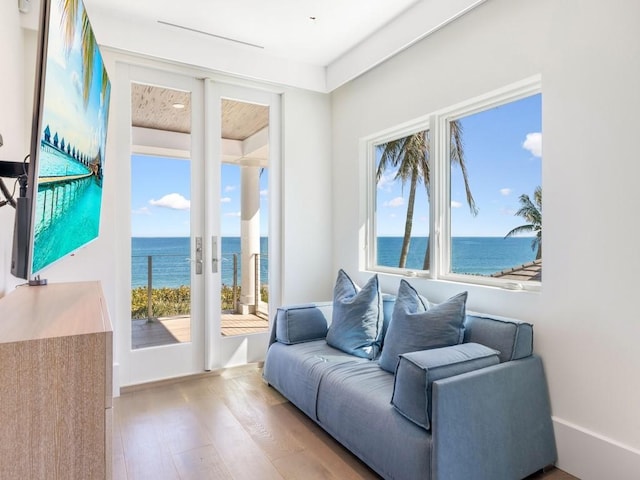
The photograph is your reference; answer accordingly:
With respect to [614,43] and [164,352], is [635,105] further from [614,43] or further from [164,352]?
[164,352]

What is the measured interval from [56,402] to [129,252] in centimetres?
243

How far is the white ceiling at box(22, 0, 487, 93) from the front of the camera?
2662mm

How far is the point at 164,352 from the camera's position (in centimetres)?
318

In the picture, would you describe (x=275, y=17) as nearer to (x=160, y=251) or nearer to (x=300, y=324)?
(x=160, y=251)

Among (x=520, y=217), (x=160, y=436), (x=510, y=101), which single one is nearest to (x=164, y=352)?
(x=160, y=436)

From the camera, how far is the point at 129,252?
3.07 m

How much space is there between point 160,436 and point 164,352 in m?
0.91

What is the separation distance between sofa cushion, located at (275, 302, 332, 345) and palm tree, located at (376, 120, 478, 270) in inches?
32.0

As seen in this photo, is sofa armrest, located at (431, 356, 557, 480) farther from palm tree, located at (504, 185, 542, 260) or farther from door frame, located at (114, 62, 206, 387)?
door frame, located at (114, 62, 206, 387)

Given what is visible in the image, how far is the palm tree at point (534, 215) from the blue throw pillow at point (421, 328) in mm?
533

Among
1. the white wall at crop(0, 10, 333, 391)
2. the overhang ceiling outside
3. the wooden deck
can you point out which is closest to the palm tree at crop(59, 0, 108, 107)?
the white wall at crop(0, 10, 333, 391)

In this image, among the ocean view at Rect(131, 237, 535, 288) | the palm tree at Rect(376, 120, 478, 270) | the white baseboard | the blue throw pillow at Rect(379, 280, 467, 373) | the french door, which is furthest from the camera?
the french door

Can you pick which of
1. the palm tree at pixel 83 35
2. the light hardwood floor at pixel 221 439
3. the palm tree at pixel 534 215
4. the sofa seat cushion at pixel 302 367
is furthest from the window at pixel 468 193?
the palm tree at pixel 83 35

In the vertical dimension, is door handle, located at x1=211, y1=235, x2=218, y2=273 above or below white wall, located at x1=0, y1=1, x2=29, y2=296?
below
